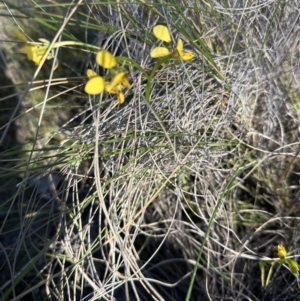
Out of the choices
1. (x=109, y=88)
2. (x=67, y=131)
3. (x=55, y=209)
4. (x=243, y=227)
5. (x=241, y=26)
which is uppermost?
(x=109, y=88)

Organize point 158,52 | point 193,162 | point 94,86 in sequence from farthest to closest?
point 193,162 → point 158,52 → point 94,86

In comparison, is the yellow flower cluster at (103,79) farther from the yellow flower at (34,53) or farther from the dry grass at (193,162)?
the dry grass at (193,162)

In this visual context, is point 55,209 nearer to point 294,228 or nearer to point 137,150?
point 137,150

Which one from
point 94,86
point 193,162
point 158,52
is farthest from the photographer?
point 193,162

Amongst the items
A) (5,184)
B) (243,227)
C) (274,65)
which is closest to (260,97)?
(274,65)

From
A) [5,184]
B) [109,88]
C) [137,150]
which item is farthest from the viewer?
[5,184]

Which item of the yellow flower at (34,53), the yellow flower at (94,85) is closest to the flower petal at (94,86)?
the yellow flower at (94,85)

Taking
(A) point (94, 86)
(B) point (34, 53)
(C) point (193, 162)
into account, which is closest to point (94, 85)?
(A) point (94, 86)

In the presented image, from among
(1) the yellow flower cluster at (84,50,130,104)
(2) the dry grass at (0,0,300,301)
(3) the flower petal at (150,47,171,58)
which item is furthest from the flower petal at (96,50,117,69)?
(2) the dry grass at (0,0,300,301)

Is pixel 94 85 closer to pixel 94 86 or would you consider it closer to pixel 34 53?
pixel 94 86

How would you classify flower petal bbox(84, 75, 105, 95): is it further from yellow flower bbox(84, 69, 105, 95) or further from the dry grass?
the dry grass

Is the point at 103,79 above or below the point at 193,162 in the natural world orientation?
above
